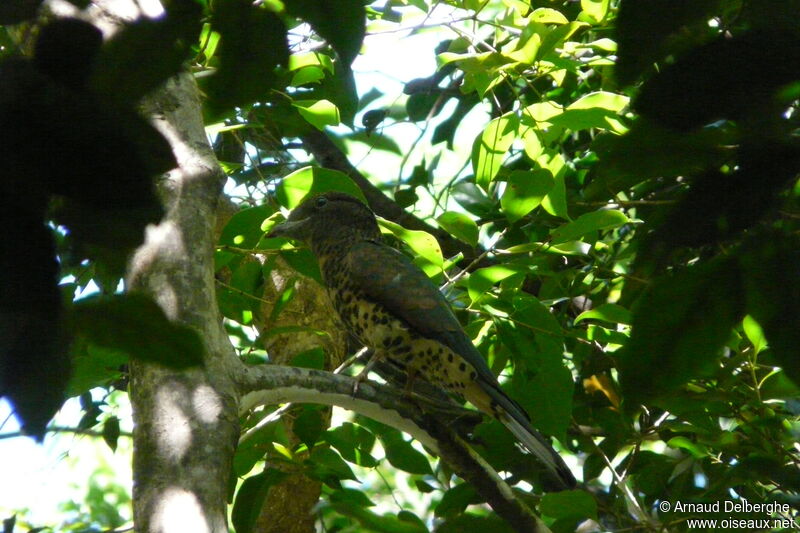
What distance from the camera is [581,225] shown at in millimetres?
2928

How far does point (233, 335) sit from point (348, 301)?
0.81 metres

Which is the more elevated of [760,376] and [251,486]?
[760,376]

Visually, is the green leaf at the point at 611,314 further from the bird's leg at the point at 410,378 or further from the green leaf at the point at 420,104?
the green leaf at the point at 420,104

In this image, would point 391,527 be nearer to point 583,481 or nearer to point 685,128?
point 685,128

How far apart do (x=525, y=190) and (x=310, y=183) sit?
2.38 feet

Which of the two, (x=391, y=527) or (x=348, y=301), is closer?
(x=391, y=527)

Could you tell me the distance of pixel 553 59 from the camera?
3072mm

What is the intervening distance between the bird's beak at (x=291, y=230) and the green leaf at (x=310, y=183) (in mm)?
423

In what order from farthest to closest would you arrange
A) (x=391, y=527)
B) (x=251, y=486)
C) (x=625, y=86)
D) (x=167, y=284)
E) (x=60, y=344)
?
(x=251, y=486)
(x=167, y=284)
(x=391, y=527)
(x=625, y=86)
(x=60, y=344)

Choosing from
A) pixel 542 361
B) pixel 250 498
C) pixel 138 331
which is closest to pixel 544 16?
pixel 542 361

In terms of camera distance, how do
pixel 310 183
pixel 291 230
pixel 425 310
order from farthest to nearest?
pixel 291 230
pixel 425 310
pixel 310 183

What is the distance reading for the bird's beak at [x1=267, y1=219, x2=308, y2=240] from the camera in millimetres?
A: 3660

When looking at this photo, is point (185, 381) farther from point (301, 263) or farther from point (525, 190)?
point (525, 190)

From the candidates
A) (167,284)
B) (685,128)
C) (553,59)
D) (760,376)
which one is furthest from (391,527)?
(760,376)
